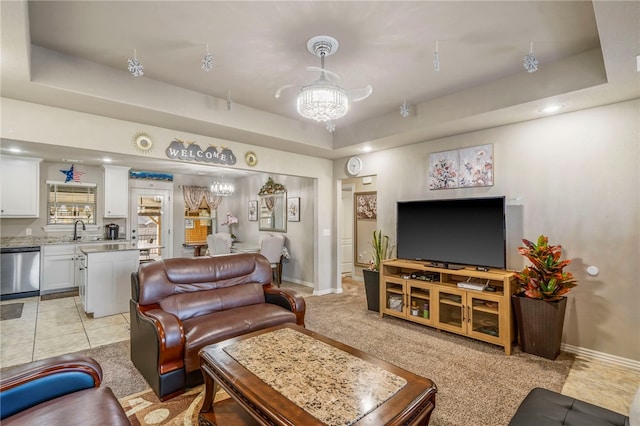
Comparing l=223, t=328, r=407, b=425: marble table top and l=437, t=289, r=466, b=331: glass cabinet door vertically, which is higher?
l=223, t=328, r=407, b=425: marble table top

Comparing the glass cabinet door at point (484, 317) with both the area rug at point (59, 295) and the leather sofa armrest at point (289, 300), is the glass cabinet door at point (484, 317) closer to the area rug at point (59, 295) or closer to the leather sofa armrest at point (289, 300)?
the leather sofa armrest at point (289, 300)

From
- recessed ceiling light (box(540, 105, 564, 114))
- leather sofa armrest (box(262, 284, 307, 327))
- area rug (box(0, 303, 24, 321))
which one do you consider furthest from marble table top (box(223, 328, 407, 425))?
area rug (box(0, 303, 24, 321))

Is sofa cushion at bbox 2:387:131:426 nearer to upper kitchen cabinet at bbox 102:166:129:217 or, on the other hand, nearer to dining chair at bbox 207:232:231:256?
dining chair at bbox 207:232:231:256

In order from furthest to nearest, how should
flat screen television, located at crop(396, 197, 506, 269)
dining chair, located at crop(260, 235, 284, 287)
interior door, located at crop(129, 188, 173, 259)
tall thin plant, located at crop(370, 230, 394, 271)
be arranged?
interior door, located at crop(129, 188, 173, 259), dining chair, located at crop(260, 235, 284, 287), tall thin plant, located at crop(370, 230, 394, 271), flat screen television, located at crop(396, 197, 506, 269)

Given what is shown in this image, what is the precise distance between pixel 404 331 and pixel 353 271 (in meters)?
3.29

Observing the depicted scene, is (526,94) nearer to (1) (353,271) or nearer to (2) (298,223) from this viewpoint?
(2) (298,223)

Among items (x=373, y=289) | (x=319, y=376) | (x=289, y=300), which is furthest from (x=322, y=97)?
(x=373, y=289)

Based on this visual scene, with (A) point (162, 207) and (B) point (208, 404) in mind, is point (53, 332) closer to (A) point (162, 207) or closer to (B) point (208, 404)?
(B) point (208, 404)

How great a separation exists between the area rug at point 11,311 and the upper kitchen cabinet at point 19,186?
1.60 m

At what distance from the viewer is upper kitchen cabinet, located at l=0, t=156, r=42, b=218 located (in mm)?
5273

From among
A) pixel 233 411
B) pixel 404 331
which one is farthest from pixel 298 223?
pixel 233 411

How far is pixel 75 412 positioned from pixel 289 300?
6.28ft

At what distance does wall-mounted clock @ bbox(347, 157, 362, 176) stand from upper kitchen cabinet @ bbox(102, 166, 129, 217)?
4658 mm

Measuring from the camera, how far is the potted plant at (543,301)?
290 centimetres
